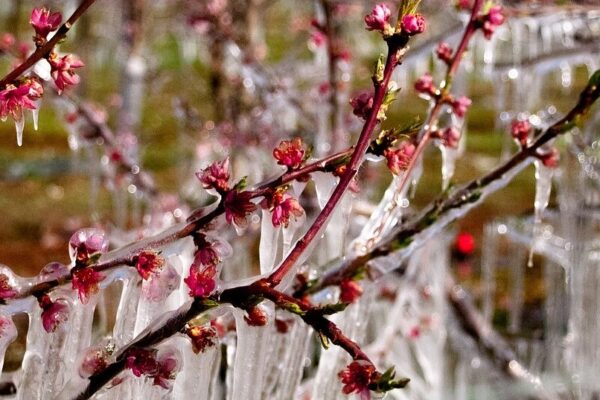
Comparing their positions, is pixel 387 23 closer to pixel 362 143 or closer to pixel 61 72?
pixel 362 143

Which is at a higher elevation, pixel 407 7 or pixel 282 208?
pixel 407 7

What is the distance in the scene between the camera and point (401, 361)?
333cm

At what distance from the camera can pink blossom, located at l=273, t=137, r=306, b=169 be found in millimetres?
1128

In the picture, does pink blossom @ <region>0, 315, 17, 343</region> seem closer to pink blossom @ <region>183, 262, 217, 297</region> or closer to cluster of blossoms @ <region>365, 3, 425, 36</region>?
pink blossom @ <region>183, 262, 217, 297</region>

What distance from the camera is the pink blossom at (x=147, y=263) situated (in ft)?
3.69

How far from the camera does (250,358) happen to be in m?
1.22

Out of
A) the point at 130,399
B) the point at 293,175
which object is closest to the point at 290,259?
the point at 293,175

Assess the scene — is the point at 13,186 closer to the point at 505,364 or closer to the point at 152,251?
the point at 505,364

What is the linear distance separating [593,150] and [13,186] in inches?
526

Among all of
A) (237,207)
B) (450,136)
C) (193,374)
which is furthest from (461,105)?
(193,374)

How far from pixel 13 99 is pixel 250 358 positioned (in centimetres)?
51

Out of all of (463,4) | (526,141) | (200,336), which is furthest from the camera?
(463,4)

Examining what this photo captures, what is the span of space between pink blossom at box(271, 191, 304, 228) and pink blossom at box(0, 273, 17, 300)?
0.38 meters

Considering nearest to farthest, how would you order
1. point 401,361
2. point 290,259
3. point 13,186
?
point 290,259 → point 401,361 → point 13,186
